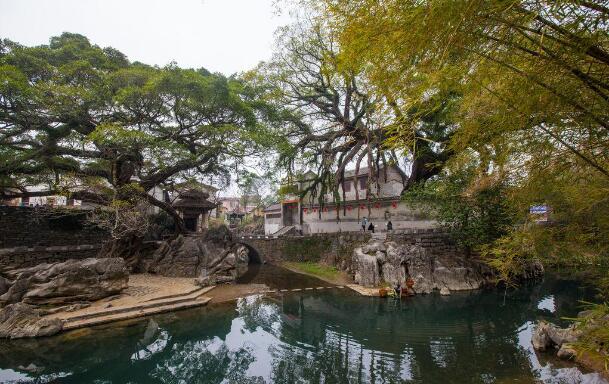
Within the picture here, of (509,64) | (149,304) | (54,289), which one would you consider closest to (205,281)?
(149,304)

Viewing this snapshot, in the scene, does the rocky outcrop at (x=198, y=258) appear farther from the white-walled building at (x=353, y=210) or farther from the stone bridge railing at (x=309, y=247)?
the white-walled building at (x=353, y=210)

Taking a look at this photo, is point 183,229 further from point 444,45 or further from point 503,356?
point 444,45

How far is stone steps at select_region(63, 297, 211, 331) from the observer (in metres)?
8.99

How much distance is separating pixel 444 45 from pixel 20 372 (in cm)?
961

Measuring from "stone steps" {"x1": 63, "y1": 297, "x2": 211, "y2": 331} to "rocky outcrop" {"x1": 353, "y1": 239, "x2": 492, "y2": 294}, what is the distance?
7.29 m

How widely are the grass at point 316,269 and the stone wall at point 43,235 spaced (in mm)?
11319

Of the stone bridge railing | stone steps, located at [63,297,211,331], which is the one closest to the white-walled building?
the stone bridge railing

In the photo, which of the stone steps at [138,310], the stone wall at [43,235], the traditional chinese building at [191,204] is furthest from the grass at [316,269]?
the stone wall at [43,235]

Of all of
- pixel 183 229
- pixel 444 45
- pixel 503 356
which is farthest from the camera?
pixel 183 229

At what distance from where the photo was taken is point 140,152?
44.9 ft

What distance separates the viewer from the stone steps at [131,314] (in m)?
8.99

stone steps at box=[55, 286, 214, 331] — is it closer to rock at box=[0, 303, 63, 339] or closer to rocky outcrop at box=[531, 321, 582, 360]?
rock at box=[0, 303, 63, 339]

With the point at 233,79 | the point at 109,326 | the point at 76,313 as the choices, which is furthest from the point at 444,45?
the point at 233,79

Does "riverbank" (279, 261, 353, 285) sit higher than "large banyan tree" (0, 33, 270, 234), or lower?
lower
